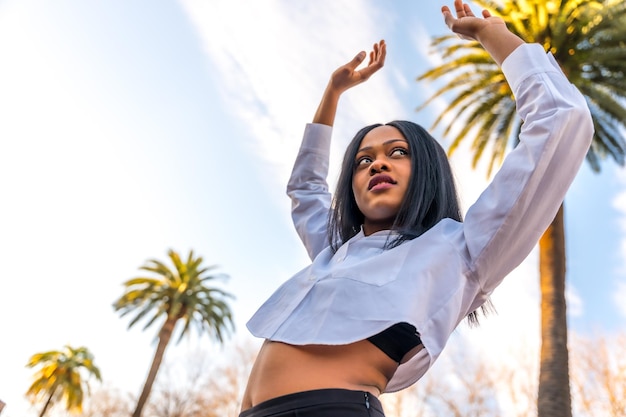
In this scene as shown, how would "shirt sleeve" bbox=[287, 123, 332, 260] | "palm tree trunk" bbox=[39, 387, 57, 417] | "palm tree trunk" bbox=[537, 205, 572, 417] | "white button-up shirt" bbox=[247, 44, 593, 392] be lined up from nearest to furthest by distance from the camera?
"white button-up shirt" bbox=[247, 44, 593, 392]
"shirt sleeve" bbox=[287, 123, 332, 260]
"palm tree trunk" bbox=[537, 205, 572, 417]
"palm tree trunk" bbox=[39, 387, 57, 417]

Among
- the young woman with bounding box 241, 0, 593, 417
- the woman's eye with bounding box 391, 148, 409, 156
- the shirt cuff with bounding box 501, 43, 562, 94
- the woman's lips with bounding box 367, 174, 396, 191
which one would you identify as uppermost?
the shirt cuff with bounding box 501, 43, 562, 94

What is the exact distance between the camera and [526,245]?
1.71m

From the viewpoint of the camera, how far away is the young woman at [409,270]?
5.17ft

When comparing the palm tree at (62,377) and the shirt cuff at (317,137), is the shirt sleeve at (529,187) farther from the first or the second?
the palm tree at (62,377)

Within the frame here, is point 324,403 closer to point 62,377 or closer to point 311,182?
point 311,182

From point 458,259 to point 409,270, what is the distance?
165mm

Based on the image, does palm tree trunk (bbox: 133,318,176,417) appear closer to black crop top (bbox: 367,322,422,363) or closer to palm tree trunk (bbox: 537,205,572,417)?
palm tree trunk (bbox: 537,205,572,417)

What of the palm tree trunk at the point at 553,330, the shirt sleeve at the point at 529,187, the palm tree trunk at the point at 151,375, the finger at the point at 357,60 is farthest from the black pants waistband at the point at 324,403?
the palm tree trunk at the point at 151,375

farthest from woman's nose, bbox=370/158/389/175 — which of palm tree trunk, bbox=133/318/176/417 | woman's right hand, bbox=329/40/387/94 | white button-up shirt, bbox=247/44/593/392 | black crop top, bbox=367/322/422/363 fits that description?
palm tree trunk, bbox=133/318/176/417

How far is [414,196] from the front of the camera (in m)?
2.00

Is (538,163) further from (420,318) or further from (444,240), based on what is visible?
(420,318)

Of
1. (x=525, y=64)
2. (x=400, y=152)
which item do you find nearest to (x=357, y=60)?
(x=400, y=152)

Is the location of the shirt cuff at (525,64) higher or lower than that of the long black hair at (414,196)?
higher

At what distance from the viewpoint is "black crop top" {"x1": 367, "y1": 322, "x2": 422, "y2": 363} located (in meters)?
1.64
